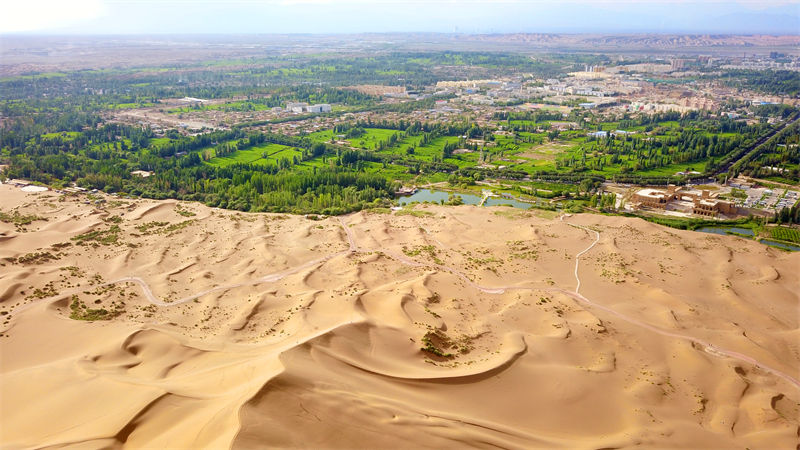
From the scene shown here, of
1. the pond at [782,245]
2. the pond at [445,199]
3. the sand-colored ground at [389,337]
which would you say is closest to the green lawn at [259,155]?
the pond at [445,199]

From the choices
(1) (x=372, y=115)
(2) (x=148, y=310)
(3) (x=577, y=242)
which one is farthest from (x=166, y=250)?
(1) (x=372, y=115)

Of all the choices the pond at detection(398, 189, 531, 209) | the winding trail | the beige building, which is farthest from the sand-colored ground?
the pond at detection(398, 189, 531, 209)

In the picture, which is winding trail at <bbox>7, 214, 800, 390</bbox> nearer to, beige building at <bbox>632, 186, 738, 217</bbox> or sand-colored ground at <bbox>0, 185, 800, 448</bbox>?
sand-colored ground at <bbox>0, 185, 800, 448</bbox>

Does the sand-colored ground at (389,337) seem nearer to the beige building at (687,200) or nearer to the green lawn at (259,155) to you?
the beige building at (687,200)

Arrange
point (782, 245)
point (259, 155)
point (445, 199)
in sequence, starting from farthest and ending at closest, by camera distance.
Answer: point (259, 155) → point (445, 199) → point (782, 245)

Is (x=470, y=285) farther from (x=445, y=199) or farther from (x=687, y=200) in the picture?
(x=687, y=200)

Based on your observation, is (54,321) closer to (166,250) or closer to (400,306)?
(166,250)

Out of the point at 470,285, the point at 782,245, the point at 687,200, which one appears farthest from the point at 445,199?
the point at 782,245

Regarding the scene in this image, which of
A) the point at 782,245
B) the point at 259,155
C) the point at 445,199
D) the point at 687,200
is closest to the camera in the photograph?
the point at 782,245
